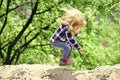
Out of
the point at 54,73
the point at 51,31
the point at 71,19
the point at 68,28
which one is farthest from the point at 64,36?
the point at 51,31

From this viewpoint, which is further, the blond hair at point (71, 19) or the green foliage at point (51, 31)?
the green foliage at point (51, 31)

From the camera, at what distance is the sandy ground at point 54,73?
8531 mm

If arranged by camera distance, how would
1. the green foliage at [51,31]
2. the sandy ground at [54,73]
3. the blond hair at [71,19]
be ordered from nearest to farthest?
the sandy ground at [54,73] → the blond hair at [71,19] → the green foliage at [51,31]

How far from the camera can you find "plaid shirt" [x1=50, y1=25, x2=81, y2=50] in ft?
28.5

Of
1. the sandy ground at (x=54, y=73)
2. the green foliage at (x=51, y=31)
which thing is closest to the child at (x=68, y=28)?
the sandy ground at (x=54, y=73)

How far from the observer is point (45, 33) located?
70.1ft

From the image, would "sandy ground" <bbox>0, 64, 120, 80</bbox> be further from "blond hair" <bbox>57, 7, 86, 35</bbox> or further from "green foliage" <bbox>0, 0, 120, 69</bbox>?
"green foliage" <bbox>0, 0, 120, 69</bbox>

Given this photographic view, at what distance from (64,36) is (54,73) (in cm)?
99

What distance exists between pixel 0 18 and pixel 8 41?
2.44 m

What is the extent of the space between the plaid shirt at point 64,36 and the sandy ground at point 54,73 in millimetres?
732

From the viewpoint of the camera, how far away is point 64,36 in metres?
8.80

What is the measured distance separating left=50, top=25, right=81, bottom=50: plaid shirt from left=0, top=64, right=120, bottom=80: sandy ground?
2.40 ft

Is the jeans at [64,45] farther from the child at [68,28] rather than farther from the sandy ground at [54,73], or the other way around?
the sandy ground at [54,73]

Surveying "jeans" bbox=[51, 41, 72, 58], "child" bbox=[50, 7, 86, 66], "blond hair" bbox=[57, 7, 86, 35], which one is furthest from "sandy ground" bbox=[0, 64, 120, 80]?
"blond hair" bbox=[57, 7, 86, 35]
